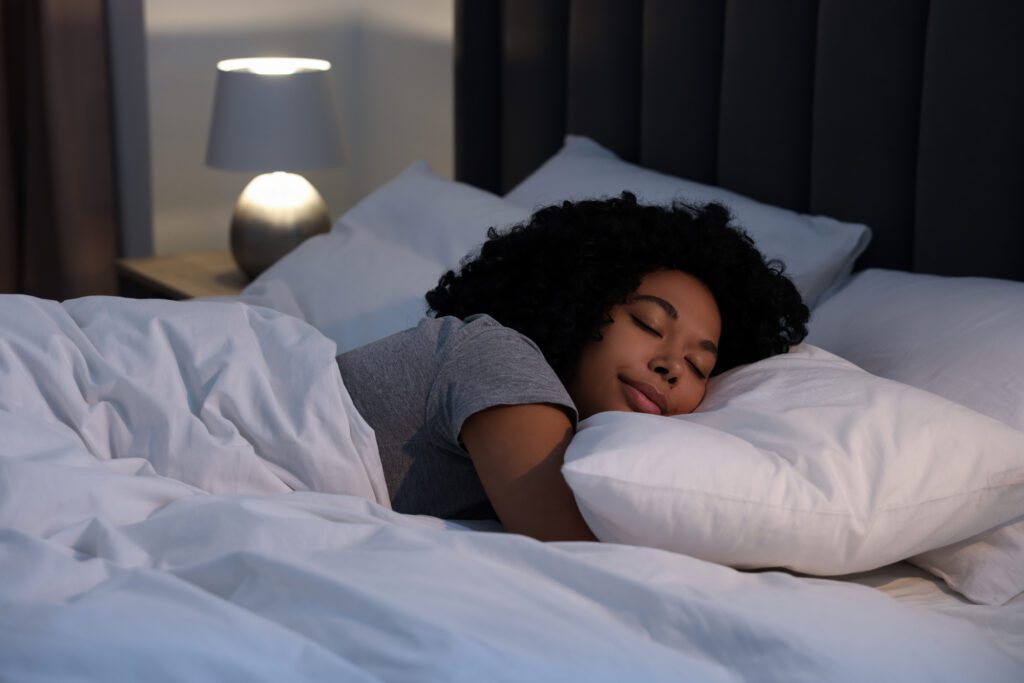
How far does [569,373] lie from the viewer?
1342mm

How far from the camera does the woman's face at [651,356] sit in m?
1.29

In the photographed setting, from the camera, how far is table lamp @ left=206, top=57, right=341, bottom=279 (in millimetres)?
2434

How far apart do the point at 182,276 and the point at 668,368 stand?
1532mm

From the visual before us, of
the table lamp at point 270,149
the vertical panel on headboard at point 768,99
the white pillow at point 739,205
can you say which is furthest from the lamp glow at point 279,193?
the vertical panel on headboard at point 768,99

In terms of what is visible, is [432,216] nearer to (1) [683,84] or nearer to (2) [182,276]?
(1) [683,84]

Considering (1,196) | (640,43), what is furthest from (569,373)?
(1,196)

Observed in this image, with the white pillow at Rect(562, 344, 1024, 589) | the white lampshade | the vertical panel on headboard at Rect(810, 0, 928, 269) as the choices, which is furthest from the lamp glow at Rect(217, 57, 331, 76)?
the white pillow at Rect(562, 344, 1024, 589)

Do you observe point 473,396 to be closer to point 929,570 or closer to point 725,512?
point 725,512

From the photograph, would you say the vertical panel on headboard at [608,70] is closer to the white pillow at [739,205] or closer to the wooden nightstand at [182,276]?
the white pillow at [739,205]

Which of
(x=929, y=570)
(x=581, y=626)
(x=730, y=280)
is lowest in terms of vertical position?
(x=929, y=570)

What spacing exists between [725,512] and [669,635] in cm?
16

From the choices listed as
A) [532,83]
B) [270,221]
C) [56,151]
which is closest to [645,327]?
[532,83]

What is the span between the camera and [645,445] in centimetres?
103

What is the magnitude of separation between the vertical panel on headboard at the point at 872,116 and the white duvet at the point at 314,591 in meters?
0.80
